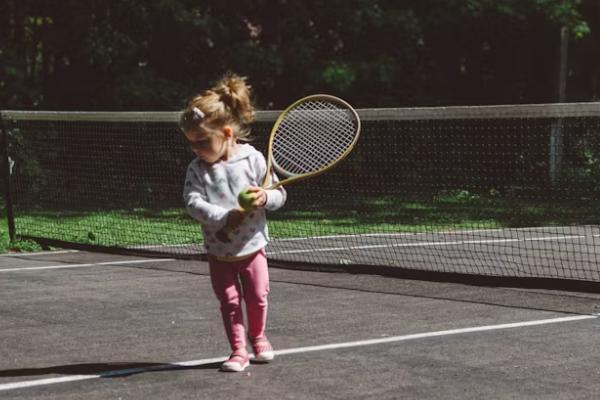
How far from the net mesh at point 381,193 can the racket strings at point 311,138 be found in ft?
9.93

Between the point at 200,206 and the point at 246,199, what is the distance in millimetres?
288

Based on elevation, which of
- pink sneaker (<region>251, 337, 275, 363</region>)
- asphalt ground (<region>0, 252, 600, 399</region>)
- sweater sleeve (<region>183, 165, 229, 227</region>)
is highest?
sweater sleeve (<region>183, 165, 229, 227</region>)

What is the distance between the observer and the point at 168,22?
22.1 m

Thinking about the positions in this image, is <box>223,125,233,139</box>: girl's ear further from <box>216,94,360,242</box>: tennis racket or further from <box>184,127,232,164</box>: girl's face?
<box>216,94,360,242</box>: tennis racket

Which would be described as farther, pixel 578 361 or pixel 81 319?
pixel 81 319

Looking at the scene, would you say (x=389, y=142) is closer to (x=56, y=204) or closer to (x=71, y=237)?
(x=56, y=204)

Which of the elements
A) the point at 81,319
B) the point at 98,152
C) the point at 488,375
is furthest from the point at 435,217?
the point at 488,375

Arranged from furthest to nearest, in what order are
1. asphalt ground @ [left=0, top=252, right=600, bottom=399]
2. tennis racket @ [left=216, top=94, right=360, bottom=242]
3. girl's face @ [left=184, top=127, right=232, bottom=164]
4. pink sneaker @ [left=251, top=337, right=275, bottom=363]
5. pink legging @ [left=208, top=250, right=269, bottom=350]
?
tennis racket @ [left=216, top=94, right=360, bottom=242]
pink sneaker @ [left=251, top=337, right=275, bottom=363]
pink legging @ [left=208, top=250, right=269, bottom=350]
girl's face @ [left=184, top=127, right=232, bottom=164]
asphalt ground @ [left=0, top=252, right=600, bottom=399]

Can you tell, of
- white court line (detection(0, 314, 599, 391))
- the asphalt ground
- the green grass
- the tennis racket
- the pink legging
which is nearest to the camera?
the asphalt ground

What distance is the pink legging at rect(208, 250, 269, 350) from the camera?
6.04 m

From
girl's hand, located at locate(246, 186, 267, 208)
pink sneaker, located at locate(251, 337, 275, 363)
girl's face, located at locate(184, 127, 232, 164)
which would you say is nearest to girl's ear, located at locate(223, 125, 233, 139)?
girl's face, located at locate(184, 127, 232, 164)

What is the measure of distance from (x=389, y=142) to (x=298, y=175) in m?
14.6

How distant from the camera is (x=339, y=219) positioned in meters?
17.1

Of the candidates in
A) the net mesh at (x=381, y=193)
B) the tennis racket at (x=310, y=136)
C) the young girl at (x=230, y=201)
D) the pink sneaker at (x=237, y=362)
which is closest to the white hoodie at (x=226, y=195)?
the young girl at (x=230, y=201)
